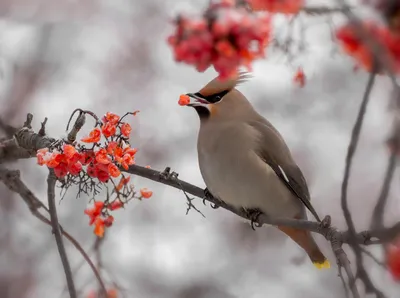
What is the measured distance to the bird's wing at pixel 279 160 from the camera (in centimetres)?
321

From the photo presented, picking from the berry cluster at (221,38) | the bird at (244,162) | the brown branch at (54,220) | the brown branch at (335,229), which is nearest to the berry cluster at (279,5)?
the berry cluster at (221,38)

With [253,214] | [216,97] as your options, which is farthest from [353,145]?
[216,97]

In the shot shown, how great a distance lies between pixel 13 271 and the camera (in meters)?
5.35

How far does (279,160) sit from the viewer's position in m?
3.26

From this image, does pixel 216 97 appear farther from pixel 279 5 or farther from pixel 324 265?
pixel 279 5

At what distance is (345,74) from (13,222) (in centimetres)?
311

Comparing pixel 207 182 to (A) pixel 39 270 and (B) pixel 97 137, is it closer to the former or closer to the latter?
(B) pixel 97 137

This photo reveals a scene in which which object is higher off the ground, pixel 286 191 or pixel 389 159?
pixel 286 191

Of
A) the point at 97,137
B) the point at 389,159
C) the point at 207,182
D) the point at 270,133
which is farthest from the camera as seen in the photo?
the point at 270,133

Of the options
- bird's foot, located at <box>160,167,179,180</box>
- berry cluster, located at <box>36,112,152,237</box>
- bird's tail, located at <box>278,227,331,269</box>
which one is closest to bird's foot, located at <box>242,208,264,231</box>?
bird's tail, located at <box>278,227,331,269</box>

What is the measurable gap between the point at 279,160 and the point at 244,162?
0.73 feet

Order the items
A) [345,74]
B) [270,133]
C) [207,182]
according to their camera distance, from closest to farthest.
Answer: [207,182] < [270,133] < [345,74]

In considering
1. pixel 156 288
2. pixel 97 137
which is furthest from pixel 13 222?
pixel 97 137

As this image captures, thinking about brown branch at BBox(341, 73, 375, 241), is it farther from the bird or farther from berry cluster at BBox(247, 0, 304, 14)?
the bird
